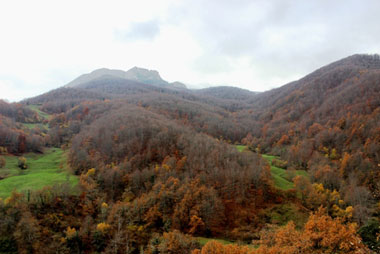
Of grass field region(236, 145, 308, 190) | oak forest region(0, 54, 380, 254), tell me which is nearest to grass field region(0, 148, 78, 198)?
oak forest region(0, 54, 380, 254)

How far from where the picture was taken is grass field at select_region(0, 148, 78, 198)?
53.6m

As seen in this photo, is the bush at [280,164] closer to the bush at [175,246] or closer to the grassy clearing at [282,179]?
the grassy clearing at [282,179]

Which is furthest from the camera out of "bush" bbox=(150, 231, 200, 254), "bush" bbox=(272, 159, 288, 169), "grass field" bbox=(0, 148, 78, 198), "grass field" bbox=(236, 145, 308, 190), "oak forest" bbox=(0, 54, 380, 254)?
"bush" bbox=(272, 159, 288, 169)

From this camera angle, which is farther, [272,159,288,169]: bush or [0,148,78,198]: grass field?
[272,159,288,169]: bush

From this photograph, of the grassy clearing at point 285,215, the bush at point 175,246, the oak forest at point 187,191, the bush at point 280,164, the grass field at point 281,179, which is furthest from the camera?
the bush at point 280,164

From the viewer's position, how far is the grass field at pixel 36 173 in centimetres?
5359

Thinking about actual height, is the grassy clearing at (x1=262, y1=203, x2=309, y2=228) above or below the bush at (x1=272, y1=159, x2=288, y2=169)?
below

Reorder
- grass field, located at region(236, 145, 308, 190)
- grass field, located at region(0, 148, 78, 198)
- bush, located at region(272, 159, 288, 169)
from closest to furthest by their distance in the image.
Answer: grass field, located at region(0, 148, 78, 198)
grass field, located at region(236, 145, 308, 190)
bush, located at region(272, 159, 288, 169)

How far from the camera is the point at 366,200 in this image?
56000 mm

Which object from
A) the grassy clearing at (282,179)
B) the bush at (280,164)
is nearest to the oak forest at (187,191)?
the grassy clearing at (282,179)

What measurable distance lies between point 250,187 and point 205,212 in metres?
20.3

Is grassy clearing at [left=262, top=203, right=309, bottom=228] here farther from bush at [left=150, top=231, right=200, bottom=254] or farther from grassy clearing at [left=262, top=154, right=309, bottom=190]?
bush at [left=150, top=231, right=200, bottom=254]

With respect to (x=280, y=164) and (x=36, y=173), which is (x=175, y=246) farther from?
(x=280, y=164)

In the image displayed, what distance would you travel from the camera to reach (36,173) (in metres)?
66.9
